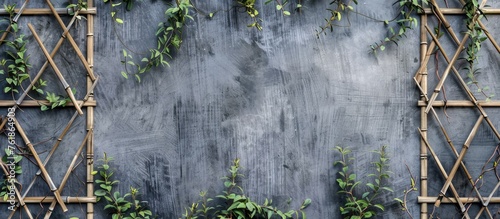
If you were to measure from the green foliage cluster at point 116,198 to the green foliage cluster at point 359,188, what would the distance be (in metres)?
1.00

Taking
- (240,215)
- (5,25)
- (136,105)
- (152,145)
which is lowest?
(240,215)

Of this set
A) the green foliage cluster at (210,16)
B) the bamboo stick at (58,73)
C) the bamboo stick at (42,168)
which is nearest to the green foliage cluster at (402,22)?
the green foliage cluster at (210,16)

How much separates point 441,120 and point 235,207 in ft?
3.83

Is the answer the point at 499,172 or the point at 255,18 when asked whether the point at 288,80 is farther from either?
the point at 499,172

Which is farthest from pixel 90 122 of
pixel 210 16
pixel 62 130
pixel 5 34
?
pixel 210 16

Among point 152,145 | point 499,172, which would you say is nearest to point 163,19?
point 152,145

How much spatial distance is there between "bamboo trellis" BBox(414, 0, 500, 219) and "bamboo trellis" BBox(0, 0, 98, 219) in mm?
1691

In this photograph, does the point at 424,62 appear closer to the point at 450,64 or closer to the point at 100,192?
the point at 450,64

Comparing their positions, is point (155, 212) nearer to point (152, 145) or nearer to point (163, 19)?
point (152, 145)

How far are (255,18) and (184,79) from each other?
1.59 ft

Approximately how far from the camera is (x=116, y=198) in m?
3.16

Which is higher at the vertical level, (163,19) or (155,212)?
(163,19)

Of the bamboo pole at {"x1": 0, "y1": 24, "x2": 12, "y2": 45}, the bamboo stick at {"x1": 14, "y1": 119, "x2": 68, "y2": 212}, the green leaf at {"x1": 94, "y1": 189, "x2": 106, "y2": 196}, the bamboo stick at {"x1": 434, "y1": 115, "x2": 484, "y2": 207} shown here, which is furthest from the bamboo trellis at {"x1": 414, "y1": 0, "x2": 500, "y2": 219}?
the bamboo pole at {"x1": 0, "y1": 24, "x2": 12, "y2": 45}

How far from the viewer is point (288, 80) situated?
3242 mm
